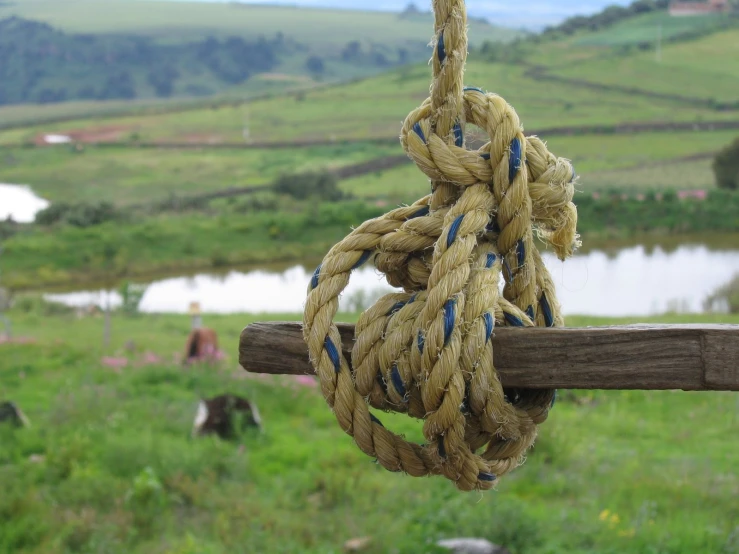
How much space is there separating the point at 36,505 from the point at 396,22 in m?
133

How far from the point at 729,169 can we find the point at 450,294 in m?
35.7

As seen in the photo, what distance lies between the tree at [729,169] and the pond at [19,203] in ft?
90.0

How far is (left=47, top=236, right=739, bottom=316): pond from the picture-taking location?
2138 centimetres

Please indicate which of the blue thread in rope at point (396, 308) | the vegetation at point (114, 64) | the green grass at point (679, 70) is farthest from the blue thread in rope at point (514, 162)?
the vegetation at point (114, 64)

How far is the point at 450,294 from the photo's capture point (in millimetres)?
1745

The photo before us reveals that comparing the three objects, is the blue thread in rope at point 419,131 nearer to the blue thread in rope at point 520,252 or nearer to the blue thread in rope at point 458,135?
the blue thread in rope at point 458,135

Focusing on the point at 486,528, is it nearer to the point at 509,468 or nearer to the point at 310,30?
the point at 509,468

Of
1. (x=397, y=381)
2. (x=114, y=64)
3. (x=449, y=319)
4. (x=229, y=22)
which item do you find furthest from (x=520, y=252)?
(x=229, y=22)

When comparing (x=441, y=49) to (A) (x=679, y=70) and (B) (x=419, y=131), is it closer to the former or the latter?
(B) (x=419, y=131)

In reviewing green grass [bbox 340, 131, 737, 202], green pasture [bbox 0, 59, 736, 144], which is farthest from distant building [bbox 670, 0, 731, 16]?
green grass [bbox 340, 131, 737, 202]

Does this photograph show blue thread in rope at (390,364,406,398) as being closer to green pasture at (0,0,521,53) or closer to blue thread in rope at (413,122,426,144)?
blue thread in rope at (413,122,426,144)

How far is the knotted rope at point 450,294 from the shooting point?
1.75 meters

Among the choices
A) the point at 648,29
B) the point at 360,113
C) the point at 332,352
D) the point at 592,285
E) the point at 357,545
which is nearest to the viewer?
the point at 332,352

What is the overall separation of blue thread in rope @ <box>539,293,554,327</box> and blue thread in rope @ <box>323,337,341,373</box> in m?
0.49
